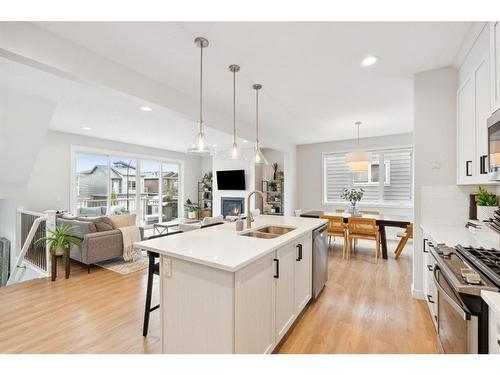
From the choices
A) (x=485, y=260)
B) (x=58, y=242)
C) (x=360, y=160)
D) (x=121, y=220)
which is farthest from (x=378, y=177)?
(x=58, y=242)

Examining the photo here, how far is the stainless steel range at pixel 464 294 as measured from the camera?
1056mm

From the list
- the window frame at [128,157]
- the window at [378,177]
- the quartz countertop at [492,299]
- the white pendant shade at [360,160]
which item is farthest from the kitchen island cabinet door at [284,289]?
the window frame at [128,157]

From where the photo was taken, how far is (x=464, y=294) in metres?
1.10

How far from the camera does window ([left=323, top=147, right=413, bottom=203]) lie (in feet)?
18.8

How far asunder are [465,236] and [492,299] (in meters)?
1.43

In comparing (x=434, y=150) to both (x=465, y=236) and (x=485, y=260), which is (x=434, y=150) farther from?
(x=485, y=260)

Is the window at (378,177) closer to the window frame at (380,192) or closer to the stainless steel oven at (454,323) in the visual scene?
the window frame at (380,192)

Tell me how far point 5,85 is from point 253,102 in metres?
3.15

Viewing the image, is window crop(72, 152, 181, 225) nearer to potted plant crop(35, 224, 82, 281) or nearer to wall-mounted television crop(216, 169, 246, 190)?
wall-mounted television crop(216, 169, 246, 190)

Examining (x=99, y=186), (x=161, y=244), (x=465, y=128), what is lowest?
(x=161, y=244)

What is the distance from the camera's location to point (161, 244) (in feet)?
5.73

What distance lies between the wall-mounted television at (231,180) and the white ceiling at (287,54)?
366 centimetres
